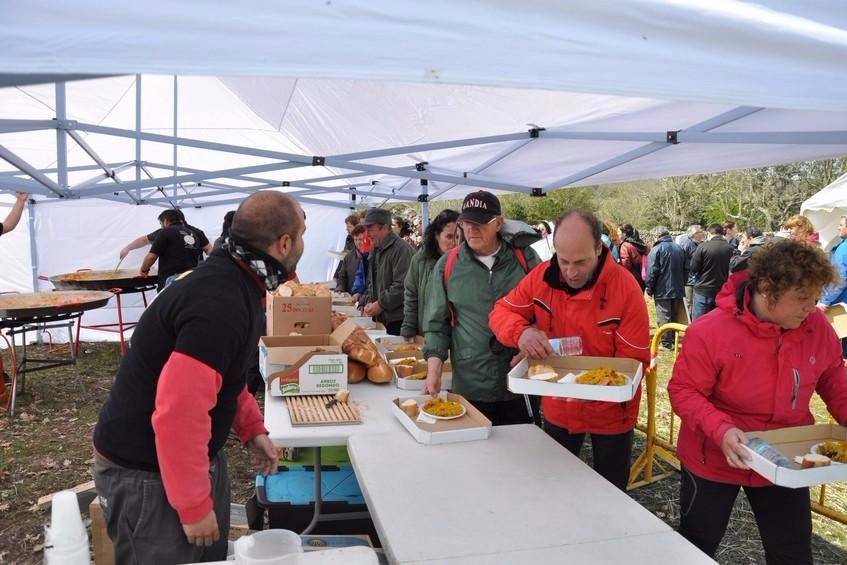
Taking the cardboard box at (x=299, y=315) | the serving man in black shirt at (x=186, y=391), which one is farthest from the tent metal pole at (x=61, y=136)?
the serving man in black shirt at (x=186, y=391)

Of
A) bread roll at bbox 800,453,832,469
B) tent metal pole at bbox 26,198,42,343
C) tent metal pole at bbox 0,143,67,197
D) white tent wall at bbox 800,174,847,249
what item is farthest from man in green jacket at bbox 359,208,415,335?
white tent wall at bbox 800,174,847,249

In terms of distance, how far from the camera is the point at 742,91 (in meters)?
1.20

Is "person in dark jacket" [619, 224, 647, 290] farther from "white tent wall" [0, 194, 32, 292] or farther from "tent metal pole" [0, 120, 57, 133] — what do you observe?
"white tent wall" [0, 194, 32, 292]

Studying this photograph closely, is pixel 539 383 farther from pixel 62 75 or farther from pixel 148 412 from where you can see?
pixel 62 75

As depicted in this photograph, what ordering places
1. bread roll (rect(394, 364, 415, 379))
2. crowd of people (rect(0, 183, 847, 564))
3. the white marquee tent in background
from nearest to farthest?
the white marquee tent in background
crowd of people (rect(0, 183, 847, 564))
bread roll (rect(394, 364, 415, 379))

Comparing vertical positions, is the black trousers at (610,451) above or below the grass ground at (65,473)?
above

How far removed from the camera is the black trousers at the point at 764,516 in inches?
80.3

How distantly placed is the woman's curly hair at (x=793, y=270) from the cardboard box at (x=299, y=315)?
2.46 meters

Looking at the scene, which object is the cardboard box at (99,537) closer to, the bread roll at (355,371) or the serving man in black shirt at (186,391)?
the serving man in black shirt at (186,391)

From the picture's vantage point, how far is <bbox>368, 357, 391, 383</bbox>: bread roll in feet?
10.1

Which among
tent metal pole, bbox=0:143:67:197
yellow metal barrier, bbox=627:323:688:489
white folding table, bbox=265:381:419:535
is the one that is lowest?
yellow metal barrier, bbox=627:323:688:489

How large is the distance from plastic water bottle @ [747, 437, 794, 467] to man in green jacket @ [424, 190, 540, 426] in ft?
3.86

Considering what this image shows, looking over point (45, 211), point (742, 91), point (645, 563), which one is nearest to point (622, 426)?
point (645, 563)

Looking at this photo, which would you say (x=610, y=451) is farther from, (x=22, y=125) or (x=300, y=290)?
(x=22, y=125)
